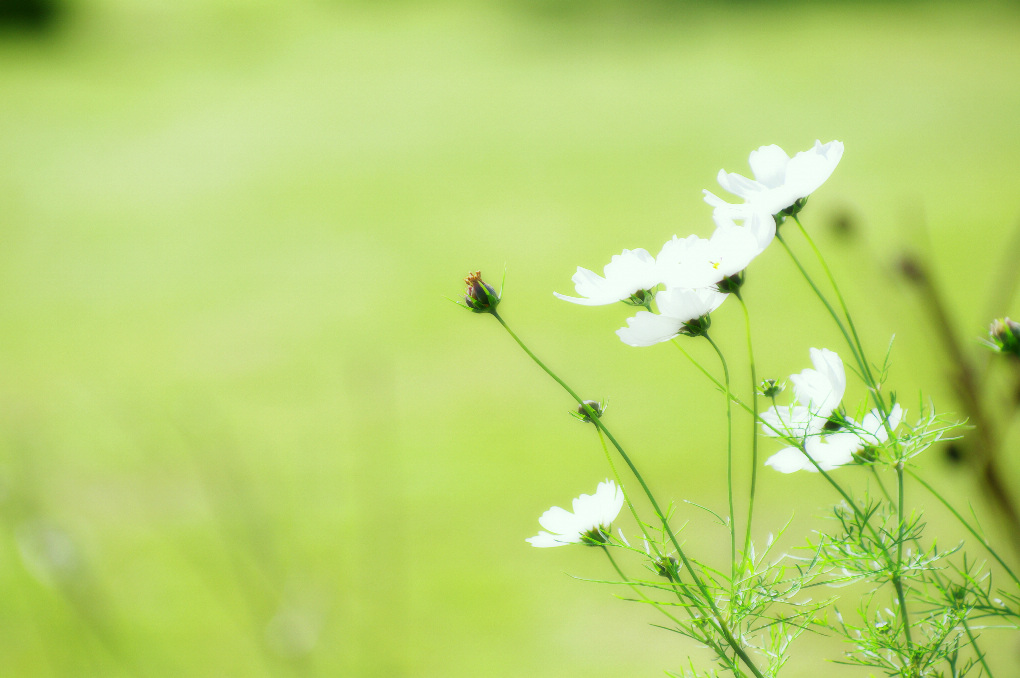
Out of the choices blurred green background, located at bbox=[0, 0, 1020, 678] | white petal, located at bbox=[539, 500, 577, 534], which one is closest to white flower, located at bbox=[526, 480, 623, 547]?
white petal, located at bbox=[539, 500, 577, 534]

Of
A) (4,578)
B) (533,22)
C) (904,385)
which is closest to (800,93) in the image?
(533,22)

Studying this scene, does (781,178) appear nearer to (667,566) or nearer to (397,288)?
(667,566)

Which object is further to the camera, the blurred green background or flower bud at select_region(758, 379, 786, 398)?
the blurred green background

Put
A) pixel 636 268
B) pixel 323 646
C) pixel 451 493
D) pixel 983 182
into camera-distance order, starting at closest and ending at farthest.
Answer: pixel 636 268, pixel 323 646, pixel 451 493, pixel 983 182

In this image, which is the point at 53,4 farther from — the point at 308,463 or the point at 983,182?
the point at 983,182

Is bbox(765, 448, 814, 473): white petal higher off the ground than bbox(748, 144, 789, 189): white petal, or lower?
lower

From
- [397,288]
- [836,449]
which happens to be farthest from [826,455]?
[397,288]

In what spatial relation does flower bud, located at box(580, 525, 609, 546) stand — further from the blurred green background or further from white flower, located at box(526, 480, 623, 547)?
the blurred green background
